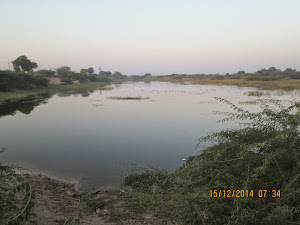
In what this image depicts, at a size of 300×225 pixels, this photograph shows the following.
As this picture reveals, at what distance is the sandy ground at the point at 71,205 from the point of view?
12.0ft

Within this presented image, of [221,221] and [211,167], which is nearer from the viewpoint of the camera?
[221,221]

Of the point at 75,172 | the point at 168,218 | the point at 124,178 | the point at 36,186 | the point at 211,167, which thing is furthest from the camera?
the point at 75,172

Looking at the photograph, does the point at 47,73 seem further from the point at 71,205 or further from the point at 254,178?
the point at 254,178

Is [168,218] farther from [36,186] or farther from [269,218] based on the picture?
[36,186]

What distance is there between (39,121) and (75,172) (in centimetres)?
858

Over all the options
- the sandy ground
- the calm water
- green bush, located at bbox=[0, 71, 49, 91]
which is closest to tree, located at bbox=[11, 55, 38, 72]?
green bush, located at bbox=[0, 71, 49, 91]

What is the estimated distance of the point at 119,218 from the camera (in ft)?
12.4

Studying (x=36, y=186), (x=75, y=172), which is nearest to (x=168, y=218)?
(x=36, y=186)

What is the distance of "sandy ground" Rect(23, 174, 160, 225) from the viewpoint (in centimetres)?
364
